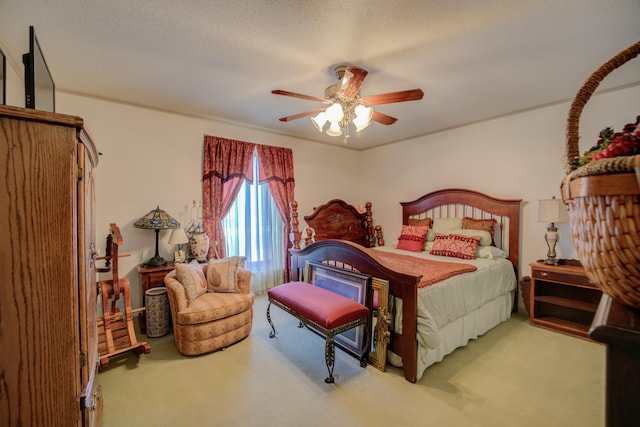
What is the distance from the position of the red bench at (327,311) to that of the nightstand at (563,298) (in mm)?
2303

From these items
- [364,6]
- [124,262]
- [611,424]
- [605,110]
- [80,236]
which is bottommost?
[124,262]

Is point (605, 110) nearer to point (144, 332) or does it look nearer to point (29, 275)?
point (29, 275)

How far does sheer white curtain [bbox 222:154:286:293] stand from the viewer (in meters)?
4.14

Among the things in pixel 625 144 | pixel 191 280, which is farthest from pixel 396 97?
pixel 191 280

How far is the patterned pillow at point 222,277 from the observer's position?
2.95 metres

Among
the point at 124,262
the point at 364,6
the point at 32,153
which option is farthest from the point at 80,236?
the point at 124,262

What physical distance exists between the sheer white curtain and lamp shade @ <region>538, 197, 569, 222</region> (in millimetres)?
3563

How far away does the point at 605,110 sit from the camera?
9.94ft

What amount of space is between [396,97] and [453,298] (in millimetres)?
1881

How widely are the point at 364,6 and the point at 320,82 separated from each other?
1.07m

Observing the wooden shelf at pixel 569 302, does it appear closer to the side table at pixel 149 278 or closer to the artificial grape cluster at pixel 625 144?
the artificial grape cluster at pixel 625 144

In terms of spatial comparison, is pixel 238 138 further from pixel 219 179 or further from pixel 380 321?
pixel 380 321

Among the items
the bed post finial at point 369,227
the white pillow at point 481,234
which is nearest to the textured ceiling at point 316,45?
the white pillow at point 481,234

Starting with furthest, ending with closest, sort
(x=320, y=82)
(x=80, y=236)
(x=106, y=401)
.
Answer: (x=320, y=82), (x=106, y=401), (x=80, y=236)
